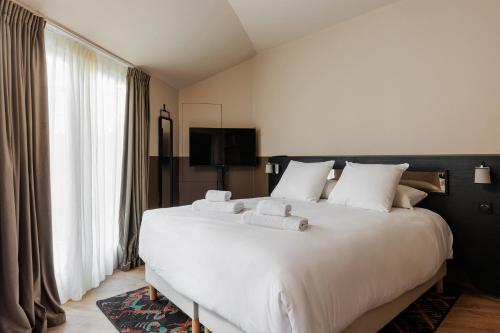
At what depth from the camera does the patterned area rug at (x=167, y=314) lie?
2033 mm

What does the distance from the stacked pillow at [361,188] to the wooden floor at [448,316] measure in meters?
0.89

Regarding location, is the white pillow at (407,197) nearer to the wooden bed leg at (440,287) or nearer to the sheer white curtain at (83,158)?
the wooden bed leg at (440,287)

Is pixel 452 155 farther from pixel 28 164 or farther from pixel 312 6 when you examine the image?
pixel 28 164

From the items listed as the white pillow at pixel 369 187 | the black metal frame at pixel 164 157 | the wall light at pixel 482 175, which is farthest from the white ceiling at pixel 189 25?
the wall light at pixel 482 175

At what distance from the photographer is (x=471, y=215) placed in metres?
2.55

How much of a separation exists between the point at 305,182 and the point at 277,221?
1.43m

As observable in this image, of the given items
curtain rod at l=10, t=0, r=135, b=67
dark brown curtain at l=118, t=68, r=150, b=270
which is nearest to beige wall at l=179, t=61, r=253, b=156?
dark brown curtain at l=118, t=68, r=150, b=270

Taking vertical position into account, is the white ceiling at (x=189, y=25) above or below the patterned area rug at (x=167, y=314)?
above

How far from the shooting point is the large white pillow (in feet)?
10.1

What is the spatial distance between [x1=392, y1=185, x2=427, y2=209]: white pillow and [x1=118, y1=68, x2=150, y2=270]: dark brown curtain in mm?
2783

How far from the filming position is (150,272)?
238 centimetres

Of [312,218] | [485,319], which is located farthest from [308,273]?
[485,319]

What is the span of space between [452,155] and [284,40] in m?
2.70

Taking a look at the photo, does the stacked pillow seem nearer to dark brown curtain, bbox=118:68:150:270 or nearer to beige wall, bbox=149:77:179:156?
dark brown curtain, bbox=118:68:150:270
